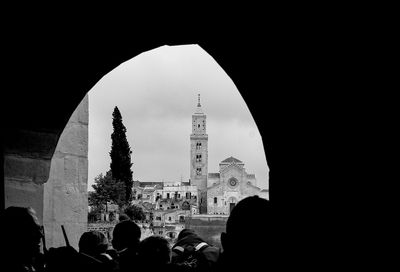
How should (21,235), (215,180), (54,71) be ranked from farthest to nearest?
(215,180) < (54,71) < (21,235)

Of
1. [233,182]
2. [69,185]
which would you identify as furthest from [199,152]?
[69,185]

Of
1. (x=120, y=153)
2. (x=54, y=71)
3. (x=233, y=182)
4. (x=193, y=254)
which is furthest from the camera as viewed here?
(x=233, y=182)

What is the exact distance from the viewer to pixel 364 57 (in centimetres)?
289

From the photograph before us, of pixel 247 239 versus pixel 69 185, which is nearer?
pixel 247 239

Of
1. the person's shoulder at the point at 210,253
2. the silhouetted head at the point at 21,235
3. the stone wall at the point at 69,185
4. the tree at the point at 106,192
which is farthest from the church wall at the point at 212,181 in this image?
the silhouetted head at the point at 21,235

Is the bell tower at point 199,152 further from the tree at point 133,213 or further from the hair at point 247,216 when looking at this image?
the hair at point 247,216

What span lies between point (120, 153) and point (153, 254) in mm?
54062

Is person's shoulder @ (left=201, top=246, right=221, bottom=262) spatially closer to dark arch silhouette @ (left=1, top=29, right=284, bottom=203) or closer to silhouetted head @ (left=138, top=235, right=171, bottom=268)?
silhouetted head @ (left=138, top=235, right=171, bottom=268)

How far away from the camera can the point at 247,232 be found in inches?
76.7

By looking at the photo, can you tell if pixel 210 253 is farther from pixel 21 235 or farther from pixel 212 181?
pixel 212 181

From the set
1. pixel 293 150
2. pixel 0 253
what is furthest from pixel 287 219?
pixel 0 253

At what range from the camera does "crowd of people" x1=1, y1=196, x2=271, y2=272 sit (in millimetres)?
1942

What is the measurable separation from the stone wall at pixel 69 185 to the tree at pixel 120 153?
2028 inches

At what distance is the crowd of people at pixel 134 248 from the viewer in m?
1.94
